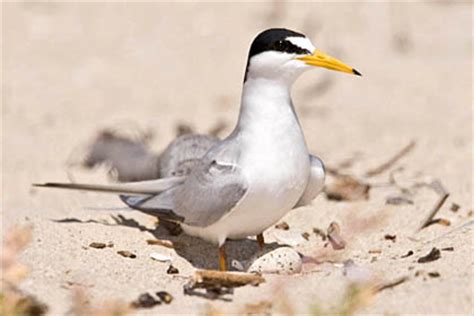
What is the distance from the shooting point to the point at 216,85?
7621 millimetres

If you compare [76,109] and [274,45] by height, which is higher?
[274,45]

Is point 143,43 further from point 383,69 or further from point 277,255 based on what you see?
point 277,255

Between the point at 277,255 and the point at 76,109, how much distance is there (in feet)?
12.2

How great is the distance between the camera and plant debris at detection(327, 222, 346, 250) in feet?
13.7

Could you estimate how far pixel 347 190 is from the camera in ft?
16.1

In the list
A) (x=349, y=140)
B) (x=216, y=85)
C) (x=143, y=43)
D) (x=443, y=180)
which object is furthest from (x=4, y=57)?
(x=443, y=180)

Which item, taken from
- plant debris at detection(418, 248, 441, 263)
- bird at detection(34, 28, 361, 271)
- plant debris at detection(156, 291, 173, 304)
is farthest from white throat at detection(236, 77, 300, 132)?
plant debris at detection(156, 291, 173, 304)

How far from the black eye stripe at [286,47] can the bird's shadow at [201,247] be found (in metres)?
0.74

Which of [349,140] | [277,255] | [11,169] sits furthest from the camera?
[349,140]

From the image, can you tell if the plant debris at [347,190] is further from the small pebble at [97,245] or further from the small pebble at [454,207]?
the small pebble at [97,245]

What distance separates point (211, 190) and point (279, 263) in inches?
14.3

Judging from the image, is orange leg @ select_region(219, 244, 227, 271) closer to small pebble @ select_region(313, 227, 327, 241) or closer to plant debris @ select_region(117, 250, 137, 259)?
plant debris @ select_region(117, 250, 137, 259)

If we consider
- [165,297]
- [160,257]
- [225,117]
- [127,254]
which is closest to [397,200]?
[160,257]

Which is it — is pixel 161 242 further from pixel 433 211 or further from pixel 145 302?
pixel 433 211
